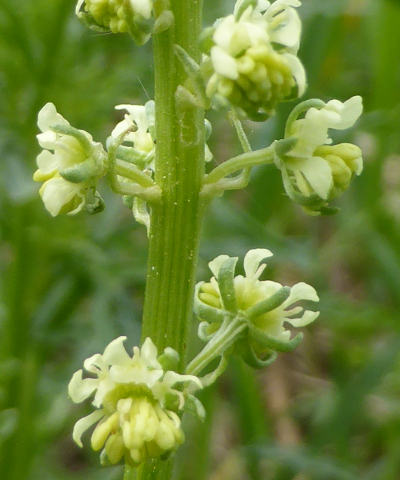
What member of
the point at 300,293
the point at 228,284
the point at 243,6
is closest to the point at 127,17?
the point at 243,6

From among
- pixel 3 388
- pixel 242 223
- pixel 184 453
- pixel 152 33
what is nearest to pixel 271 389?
pixel 184 453

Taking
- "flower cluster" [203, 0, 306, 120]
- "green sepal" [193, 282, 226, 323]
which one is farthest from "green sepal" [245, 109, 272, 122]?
"green sepal" [193, 282, 226, 323]

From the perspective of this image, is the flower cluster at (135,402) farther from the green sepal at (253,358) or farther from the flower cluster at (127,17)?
the flower cluster at (127,17)

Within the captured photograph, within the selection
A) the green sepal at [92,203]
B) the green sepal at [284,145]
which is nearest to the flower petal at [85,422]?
the green sepal at [92,203]

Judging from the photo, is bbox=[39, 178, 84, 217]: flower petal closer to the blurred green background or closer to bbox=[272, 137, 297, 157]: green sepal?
bbox=[272, 137, 297, 157]: green sepal

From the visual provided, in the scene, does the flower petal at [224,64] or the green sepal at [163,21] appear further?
the green sepal at [163,21]

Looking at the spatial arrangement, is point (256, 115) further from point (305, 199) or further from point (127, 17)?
point (127, 17)
